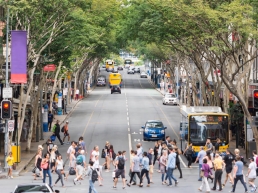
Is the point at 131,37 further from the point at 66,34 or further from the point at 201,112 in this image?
the point at 201,112

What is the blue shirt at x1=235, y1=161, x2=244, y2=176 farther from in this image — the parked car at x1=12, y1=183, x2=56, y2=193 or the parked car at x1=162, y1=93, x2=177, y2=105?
the parked car at x1=162, y1=93, x2=177, y2=105

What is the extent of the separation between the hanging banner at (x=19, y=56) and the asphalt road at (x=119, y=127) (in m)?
4.92

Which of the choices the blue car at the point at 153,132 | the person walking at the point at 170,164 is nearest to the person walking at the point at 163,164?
the person walking at the point at 170,164

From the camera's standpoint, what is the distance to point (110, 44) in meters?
83.7

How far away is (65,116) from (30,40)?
104ft

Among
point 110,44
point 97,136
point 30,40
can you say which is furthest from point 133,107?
point 30,40

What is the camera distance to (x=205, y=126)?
128 ft

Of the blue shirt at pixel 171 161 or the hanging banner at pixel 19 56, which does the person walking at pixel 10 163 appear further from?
the blue shirt at pixel 171 161

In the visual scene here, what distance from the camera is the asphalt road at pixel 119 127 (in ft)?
96.9

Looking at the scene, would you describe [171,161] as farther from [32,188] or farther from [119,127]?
[119,127]

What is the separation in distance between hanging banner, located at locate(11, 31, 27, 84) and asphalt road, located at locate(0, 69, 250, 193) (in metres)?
4.92

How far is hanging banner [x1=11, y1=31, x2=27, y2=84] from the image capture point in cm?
3491

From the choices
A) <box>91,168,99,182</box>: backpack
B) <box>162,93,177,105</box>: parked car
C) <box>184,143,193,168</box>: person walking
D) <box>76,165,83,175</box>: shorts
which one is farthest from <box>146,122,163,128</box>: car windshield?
<box>162,93,177,105</box>: parked car

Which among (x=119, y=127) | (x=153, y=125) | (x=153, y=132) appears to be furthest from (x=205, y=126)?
(x=119, y=127)
